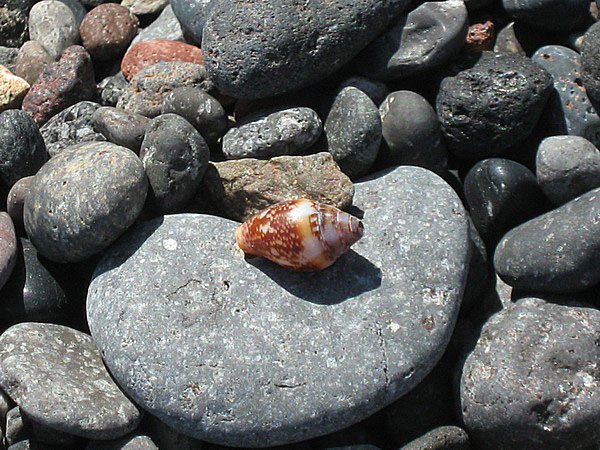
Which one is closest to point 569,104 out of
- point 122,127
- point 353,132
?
point 353,132

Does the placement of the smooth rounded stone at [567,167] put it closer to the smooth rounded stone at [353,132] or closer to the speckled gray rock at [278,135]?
the smooth rounded stone at [353,132]

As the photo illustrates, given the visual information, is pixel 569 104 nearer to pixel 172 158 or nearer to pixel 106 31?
pixel 172 158

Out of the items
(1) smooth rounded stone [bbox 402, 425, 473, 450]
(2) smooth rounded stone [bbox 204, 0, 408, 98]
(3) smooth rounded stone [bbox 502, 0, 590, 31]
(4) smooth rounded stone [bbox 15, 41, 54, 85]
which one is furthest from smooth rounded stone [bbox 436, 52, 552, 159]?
(4) smooth rounded stone [bbox 15, 41, 54, 85]

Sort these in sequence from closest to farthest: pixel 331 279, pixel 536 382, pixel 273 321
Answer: pixel 536 382
pixel 273 321
pixel 331 279

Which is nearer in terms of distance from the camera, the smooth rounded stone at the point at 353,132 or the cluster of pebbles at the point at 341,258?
the cluster of pebbles at the point at 341,258

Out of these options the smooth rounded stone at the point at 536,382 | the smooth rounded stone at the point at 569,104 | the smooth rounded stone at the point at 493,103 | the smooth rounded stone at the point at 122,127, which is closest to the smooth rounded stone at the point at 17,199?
the smooth rounded stone at the point at 122,127

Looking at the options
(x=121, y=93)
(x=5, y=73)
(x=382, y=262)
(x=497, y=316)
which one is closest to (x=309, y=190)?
(x=382, y=262)

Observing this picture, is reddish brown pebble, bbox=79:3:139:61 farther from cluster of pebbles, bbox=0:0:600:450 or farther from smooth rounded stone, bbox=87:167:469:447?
smooth rounded stone, bbox=87:167:469:447

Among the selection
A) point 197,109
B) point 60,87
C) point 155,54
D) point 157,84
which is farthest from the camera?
point 155,54
